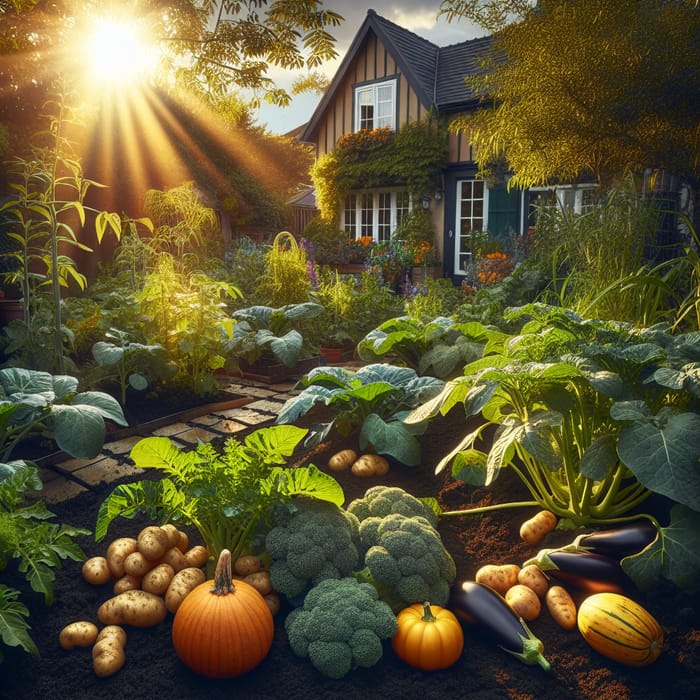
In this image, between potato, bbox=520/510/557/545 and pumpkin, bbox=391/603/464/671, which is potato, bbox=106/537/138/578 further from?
potato, bbox=520/510/557/545

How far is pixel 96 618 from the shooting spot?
1744 mm

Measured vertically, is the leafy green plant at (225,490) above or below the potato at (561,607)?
above

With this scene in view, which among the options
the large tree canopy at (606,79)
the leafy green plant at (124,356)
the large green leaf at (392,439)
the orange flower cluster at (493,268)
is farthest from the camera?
the orange flower cluster at (493,268)

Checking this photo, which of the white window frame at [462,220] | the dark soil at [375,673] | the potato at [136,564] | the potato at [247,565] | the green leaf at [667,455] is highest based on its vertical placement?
the white window frame at [462,220]

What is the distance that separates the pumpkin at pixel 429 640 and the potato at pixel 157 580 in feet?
2.28

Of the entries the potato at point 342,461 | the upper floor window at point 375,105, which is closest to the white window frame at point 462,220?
the upper floor window at point 375,105

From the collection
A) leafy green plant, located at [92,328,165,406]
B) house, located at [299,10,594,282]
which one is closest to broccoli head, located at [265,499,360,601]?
leafy green plant, located at [92,328,165,406]

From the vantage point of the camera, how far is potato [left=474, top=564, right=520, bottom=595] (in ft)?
6.06

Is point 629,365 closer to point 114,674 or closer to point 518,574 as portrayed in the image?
point 518,574

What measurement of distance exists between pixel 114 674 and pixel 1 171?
23.6ft

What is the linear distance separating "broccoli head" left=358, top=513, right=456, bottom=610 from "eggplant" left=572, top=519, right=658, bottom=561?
438 millimetres

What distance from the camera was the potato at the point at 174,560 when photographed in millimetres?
1881

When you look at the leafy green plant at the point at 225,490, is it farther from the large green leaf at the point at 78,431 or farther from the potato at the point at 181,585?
the large green leaf at the point at 78,431

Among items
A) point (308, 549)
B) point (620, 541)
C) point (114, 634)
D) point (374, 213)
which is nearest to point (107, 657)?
point (114, 634)
